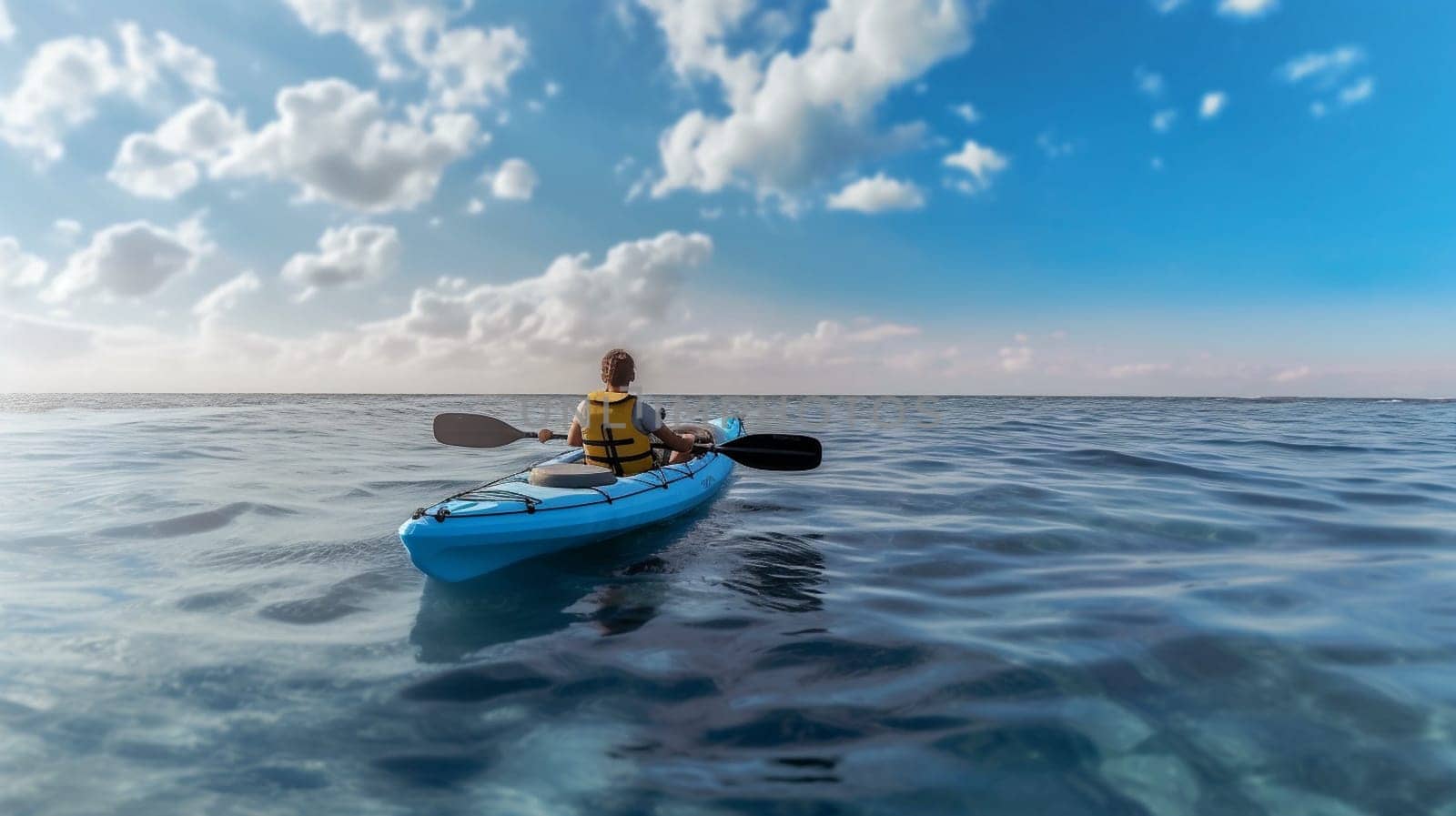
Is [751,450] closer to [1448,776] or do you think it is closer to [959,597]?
[959,597]

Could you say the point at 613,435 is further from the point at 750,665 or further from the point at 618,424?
the point at 750,665

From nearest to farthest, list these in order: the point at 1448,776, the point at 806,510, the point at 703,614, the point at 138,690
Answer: the point at 1448,776 → the point at 138,690 → the point at 703,614 → the point at 806,510

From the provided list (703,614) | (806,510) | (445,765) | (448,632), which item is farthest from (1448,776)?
(806,510)

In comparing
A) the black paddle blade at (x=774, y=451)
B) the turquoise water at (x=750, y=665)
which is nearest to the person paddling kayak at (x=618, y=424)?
the turquoise water at (x=750, y=665)

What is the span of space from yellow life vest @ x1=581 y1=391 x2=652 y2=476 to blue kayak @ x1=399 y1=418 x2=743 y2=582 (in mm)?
321

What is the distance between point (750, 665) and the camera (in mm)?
4230

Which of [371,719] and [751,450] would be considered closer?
[371,719]

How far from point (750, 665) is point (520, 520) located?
283 centimetres

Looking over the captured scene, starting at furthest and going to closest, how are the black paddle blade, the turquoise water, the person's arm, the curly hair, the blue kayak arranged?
the black paddle blade < the person's arm < the curly hair < the blue kayak < the turquoise water

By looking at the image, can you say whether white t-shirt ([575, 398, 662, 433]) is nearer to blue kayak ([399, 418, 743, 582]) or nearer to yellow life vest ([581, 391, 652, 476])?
yellow life vest ([581, 391, 652, 476])

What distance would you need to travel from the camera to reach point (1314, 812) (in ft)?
9.59

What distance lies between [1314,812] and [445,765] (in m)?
3.95

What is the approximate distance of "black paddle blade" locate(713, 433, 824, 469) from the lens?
9477 millimetres

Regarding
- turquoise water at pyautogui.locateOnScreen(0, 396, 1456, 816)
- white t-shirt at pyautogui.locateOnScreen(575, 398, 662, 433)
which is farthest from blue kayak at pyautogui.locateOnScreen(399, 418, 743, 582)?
white t-shirt at pyautogui.locateOnScreen(575, 398, 662, 433)
